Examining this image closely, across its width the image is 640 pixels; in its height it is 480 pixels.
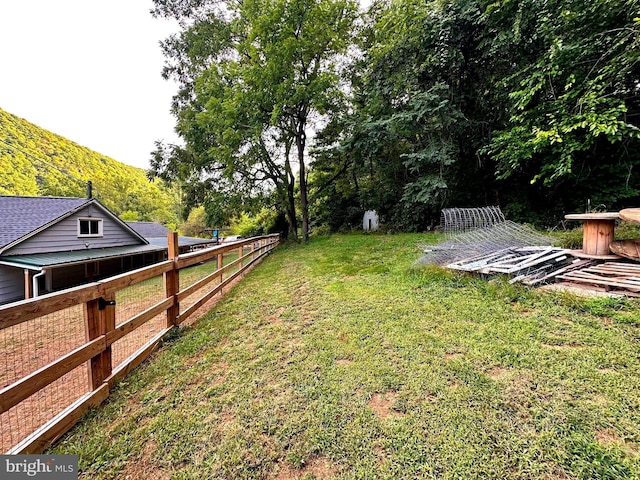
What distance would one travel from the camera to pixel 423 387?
1.81 meters

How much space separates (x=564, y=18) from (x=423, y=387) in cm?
860

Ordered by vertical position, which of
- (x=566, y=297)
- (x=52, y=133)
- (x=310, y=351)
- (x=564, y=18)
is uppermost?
(x=52, y=133)

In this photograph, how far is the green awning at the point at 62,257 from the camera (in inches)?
318

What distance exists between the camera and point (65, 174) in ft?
112

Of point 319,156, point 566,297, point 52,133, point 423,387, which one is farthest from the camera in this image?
point 52,133

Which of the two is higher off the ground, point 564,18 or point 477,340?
point 564,18

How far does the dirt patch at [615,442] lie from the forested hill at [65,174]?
1548 inches

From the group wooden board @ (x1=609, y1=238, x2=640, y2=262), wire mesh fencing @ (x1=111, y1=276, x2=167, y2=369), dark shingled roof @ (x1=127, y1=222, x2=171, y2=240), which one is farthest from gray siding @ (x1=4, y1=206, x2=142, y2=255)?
wooden board @ (x1=609, y1=238, x2=640, y2=262)

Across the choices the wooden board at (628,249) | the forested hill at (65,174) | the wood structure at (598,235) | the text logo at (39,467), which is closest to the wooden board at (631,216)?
the wood structure at (598,235)

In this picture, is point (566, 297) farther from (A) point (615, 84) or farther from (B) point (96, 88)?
(B) point (96, 88)

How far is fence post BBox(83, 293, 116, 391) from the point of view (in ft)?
→ 5.98

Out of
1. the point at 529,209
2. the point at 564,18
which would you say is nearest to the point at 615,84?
the point at 564,18

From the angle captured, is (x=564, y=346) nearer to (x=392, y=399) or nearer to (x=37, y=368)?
(x=392, y=399)

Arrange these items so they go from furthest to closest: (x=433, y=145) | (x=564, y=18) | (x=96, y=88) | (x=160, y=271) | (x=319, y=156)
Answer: (x=96, y=88) → (x=319, y=156) → (x=433, y=145) → (x=564, y=18) → (x=160, y=271)
